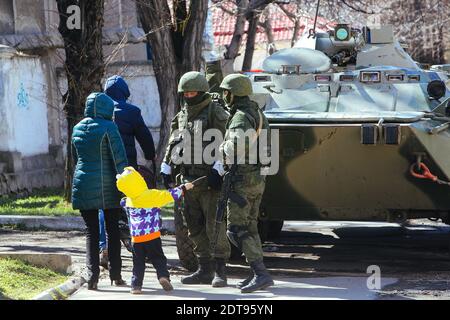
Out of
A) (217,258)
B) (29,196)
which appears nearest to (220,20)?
(29,196)

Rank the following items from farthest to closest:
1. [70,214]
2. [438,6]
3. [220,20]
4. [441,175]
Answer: [220,20], [438,6], [70,214], [441,175]

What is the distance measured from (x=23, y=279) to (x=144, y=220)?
43.6 inches

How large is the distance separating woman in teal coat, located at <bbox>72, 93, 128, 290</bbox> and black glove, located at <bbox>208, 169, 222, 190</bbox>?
0.73m

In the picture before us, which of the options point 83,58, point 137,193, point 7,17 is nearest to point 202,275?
point 137,193

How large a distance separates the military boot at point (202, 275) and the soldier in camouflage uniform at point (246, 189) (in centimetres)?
48

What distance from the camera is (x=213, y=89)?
1040cm

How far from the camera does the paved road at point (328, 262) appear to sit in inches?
332

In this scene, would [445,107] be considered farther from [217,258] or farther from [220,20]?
→ [220,20]

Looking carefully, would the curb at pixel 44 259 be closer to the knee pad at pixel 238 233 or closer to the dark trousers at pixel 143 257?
the dark trousers at pixel 143 257

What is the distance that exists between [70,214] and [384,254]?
4.24m

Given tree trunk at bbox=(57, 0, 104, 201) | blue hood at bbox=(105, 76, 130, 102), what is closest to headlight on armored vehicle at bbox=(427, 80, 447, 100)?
blue hood at bbox=(105, 76, 130, 102)

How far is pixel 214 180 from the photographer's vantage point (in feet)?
28.2

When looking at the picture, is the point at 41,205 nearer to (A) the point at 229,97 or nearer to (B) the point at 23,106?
(B) the point at 23,106

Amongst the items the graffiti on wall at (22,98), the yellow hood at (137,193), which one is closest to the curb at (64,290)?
the yellow hood at (137,193)
